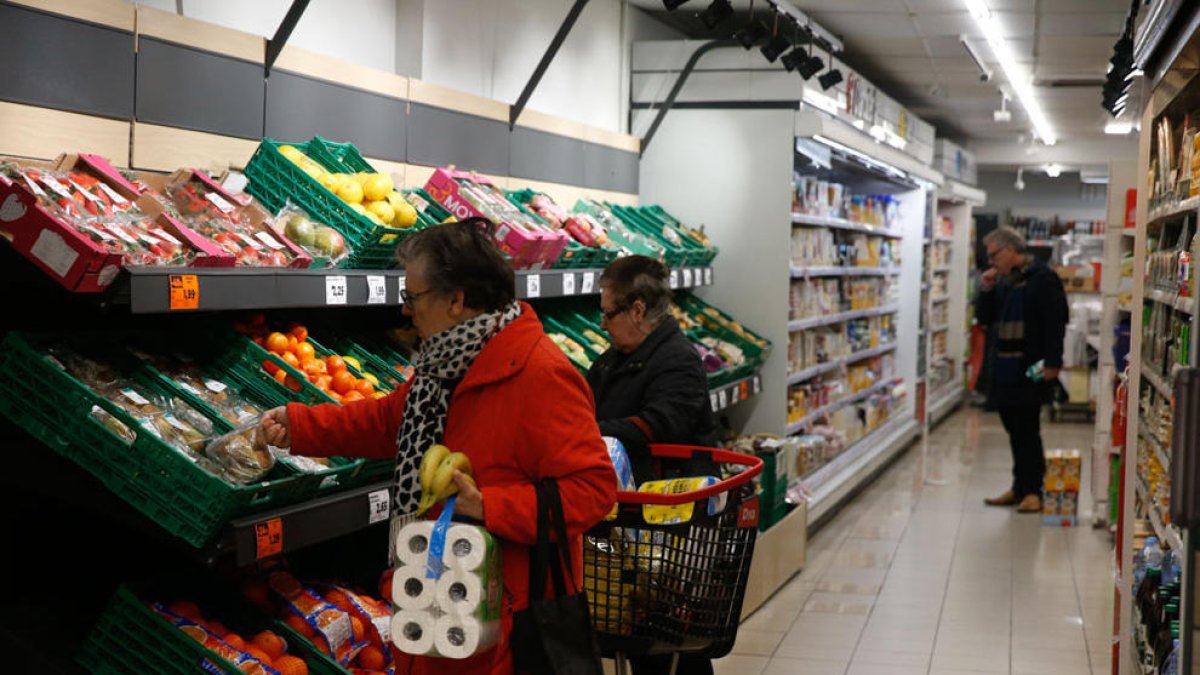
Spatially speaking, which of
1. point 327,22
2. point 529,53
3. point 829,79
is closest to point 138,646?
point 327,22

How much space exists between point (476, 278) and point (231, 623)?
1294mm

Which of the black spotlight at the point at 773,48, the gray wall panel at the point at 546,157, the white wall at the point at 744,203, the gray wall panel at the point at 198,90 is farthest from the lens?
the white wall at the point at 744,203

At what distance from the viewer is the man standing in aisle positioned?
8.73 metres

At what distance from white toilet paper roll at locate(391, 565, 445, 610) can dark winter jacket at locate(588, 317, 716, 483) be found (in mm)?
1608

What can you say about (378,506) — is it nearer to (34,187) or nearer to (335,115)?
(34,187)

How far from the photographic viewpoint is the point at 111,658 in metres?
3.05

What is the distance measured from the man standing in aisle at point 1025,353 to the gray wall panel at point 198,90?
6007mm

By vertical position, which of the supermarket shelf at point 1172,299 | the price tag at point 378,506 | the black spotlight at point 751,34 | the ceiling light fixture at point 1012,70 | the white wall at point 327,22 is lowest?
the price tag at point 378,506

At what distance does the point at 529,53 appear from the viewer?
6.70 meters

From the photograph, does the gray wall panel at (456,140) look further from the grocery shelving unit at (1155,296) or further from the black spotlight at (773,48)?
the grocery shelving unit at (1155,296)

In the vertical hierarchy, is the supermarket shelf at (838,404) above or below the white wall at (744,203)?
below

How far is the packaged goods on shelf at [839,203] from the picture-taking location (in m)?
8.55

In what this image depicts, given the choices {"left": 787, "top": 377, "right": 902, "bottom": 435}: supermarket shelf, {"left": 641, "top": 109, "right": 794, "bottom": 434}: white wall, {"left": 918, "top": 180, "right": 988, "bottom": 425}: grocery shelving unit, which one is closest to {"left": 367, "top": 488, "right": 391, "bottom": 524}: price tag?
{"left": 641, "top": 109, "right": 794, "bottom": 434}: white wall

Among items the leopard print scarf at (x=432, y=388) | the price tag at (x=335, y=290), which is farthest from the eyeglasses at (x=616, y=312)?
the leopard print scarf at (x=432, y=388)
